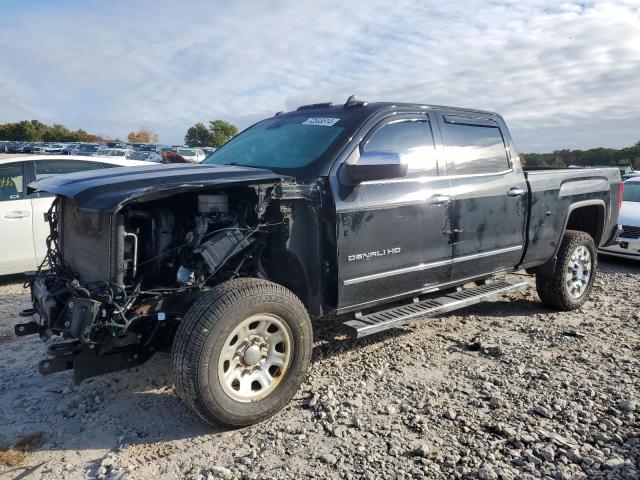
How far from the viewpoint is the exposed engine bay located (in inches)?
123

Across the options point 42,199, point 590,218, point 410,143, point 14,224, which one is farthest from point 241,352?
point 590,218

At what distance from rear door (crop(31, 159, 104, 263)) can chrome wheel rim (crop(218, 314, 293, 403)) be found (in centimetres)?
384

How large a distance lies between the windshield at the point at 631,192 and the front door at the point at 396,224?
7.36 m

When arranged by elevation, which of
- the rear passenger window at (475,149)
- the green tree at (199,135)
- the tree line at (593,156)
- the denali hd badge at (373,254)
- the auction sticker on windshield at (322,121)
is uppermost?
the green tree at (199,135)

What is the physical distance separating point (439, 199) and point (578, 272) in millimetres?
2548

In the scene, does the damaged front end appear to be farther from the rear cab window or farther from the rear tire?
the rear tire

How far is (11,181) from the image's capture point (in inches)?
247

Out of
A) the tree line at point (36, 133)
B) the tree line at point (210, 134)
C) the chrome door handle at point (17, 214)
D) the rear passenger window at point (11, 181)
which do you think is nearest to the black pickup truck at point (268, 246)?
the chrome door handle at point (17, 214)

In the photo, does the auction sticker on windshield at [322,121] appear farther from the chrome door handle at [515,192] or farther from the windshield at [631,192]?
the windshield at [631,192]

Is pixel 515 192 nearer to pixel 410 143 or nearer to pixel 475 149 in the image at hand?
pixel 475 149

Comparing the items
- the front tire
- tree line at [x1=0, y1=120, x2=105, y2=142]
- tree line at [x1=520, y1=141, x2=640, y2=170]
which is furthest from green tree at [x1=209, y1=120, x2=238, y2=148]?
the front tire

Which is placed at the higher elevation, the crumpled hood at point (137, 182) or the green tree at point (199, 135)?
the green tree at point (199, 135)

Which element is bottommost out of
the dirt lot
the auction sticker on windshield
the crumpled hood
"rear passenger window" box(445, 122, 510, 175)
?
the dirt lot

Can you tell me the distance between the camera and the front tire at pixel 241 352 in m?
3.03
